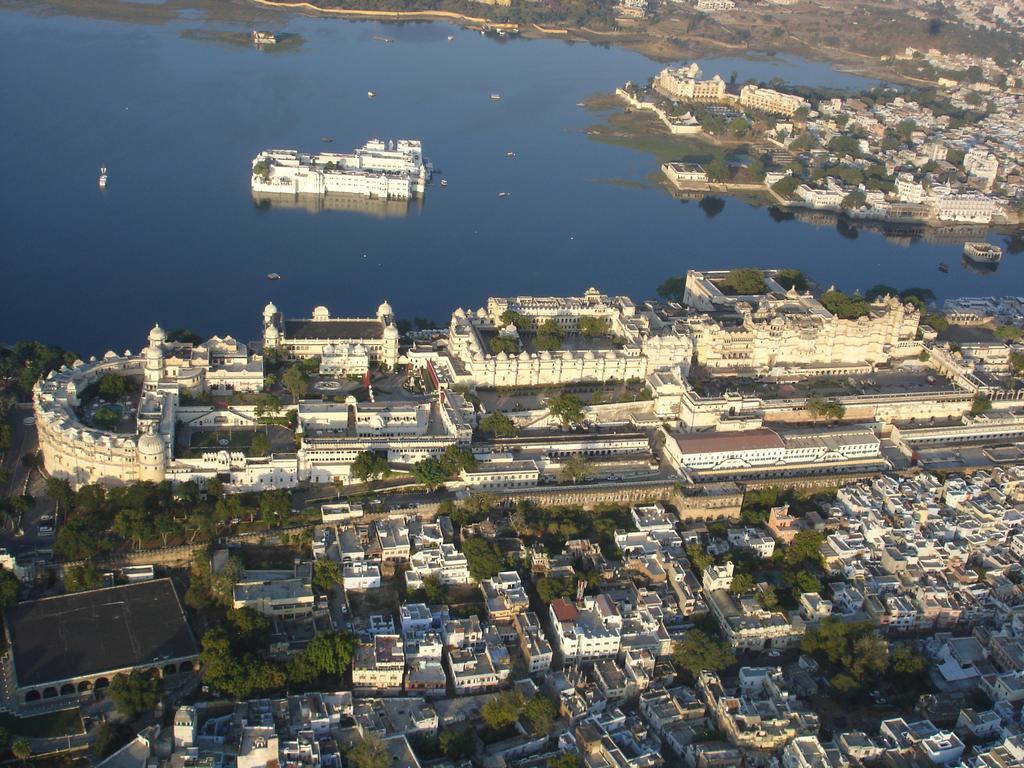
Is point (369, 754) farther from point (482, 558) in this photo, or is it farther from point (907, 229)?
point (907, 229)

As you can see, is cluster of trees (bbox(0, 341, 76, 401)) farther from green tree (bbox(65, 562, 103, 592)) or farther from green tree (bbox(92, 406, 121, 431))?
green tree (bbox(65, 562, 103, 592))

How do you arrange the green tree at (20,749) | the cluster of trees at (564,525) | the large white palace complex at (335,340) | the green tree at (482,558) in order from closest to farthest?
1. the green tree at (20,749)
2. the green tree at (482,558)
3. the cluster of trees at (564,525)
4. the large white palace complex at (335,340)

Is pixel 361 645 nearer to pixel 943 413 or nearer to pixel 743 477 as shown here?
pixel 743 477

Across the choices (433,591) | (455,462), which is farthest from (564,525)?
(433,591)

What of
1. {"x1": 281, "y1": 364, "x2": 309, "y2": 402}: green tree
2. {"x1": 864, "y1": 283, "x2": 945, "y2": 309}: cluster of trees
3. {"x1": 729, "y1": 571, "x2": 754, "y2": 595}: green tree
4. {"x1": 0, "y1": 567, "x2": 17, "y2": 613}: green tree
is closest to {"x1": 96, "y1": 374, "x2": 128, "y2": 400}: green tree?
{"x1": 281, "y1": 364, "x2": 309, "y2": 402}: green tree

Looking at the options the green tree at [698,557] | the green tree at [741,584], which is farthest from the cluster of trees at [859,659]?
the green tree at [698,557]

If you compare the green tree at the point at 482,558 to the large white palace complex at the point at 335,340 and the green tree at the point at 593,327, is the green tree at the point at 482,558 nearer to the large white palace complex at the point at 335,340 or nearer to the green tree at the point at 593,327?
the large white palace complex at the point at 335,340

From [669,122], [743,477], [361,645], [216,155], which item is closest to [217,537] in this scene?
[361,645]
